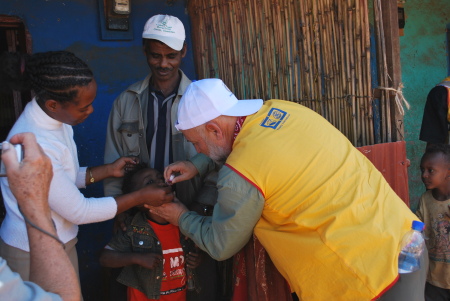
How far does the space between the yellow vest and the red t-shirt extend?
86cm

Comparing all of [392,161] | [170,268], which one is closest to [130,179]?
[170,268]

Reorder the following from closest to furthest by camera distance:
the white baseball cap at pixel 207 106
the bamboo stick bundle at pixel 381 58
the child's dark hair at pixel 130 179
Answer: the white baseball cap at pixel 207 106
the child's dark hair at pixel 130 179
the bamboo stick bundle at pixel 381 58

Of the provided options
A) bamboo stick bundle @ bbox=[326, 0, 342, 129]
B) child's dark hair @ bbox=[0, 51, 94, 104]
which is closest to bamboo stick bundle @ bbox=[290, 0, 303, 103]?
bamboo stick bundle @ bbox=[326, 0, 342, 129]

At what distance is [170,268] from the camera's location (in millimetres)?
2795

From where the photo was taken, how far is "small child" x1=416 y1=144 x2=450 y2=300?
3332 millimetres

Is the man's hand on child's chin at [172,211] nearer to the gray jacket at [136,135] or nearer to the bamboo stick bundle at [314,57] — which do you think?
the gray jacket at [136,135]

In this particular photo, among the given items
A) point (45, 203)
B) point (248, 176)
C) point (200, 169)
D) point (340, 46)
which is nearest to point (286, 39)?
point (340, 46)

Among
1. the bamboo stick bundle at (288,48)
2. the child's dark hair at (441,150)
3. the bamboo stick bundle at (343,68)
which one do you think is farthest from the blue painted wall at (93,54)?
the child's dark hair at (441,150)

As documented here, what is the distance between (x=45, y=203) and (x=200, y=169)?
4.52ft

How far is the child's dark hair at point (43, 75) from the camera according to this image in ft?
7.04

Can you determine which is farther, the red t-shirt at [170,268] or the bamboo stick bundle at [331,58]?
the bamboo stick bundle at [331,58]

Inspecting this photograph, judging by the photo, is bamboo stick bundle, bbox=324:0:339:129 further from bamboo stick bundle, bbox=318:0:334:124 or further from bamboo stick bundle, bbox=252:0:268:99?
bamboo stick bundle, bbox=252:0:268:99

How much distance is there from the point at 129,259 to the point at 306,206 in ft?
3.78

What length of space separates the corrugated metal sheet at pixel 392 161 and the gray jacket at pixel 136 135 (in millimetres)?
1166
